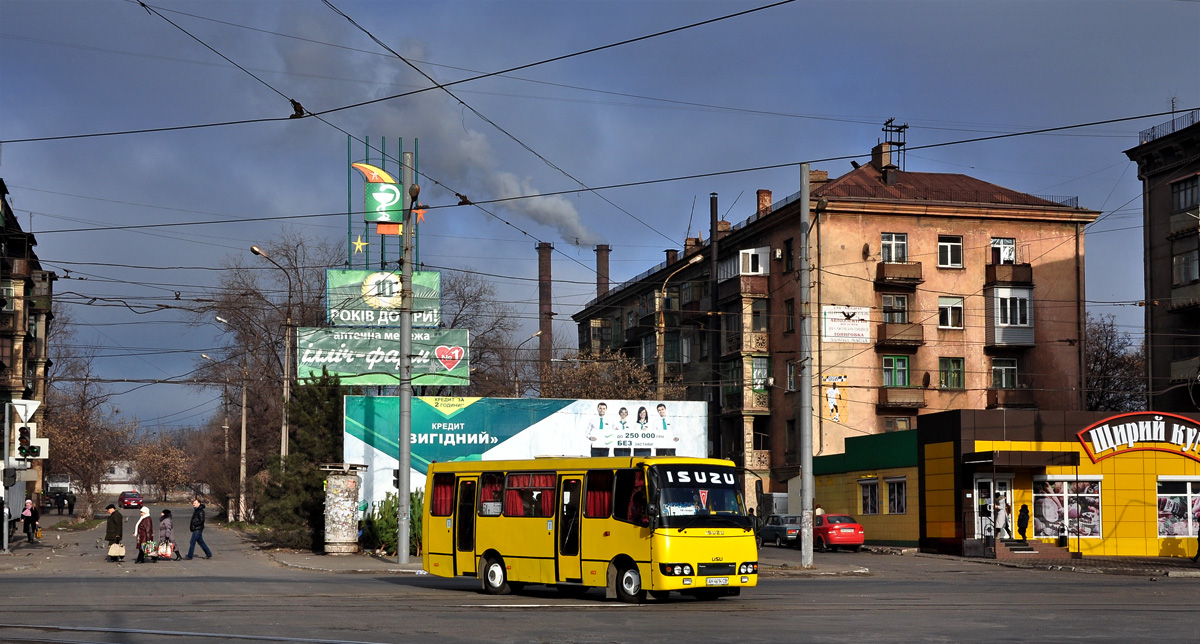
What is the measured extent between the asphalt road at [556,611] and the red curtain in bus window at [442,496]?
4.72 feet

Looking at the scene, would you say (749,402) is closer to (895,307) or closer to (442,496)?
(895,307)

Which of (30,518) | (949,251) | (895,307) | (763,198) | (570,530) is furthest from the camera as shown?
(763,198)

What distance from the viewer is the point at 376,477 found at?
4000 cm

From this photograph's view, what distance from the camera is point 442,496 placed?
23031 mm

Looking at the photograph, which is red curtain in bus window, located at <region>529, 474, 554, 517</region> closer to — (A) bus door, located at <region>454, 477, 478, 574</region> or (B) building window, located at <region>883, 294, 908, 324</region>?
(A) bus door, located at <region>454, 477, 478, 574</region>

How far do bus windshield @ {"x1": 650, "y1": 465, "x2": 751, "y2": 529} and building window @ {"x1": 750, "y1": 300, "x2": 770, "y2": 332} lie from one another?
4011 cm

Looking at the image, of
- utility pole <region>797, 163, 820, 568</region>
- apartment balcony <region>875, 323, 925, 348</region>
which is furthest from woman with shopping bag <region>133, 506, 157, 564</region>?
apartment balcony <region>875, 323, 925, 348</region>

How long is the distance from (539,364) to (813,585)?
46.6m

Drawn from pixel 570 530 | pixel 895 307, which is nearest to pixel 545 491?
pixel 570 530

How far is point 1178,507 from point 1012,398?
1830 cm

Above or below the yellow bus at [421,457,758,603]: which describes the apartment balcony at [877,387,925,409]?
above

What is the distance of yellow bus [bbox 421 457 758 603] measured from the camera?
18.8 meters

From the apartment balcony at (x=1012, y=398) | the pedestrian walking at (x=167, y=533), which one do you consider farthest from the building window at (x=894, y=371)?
the pedestrian walking at (x=167, y=533)

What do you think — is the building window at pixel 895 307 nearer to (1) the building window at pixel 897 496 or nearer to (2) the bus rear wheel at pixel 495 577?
(1) the building window at pixel 897 496
